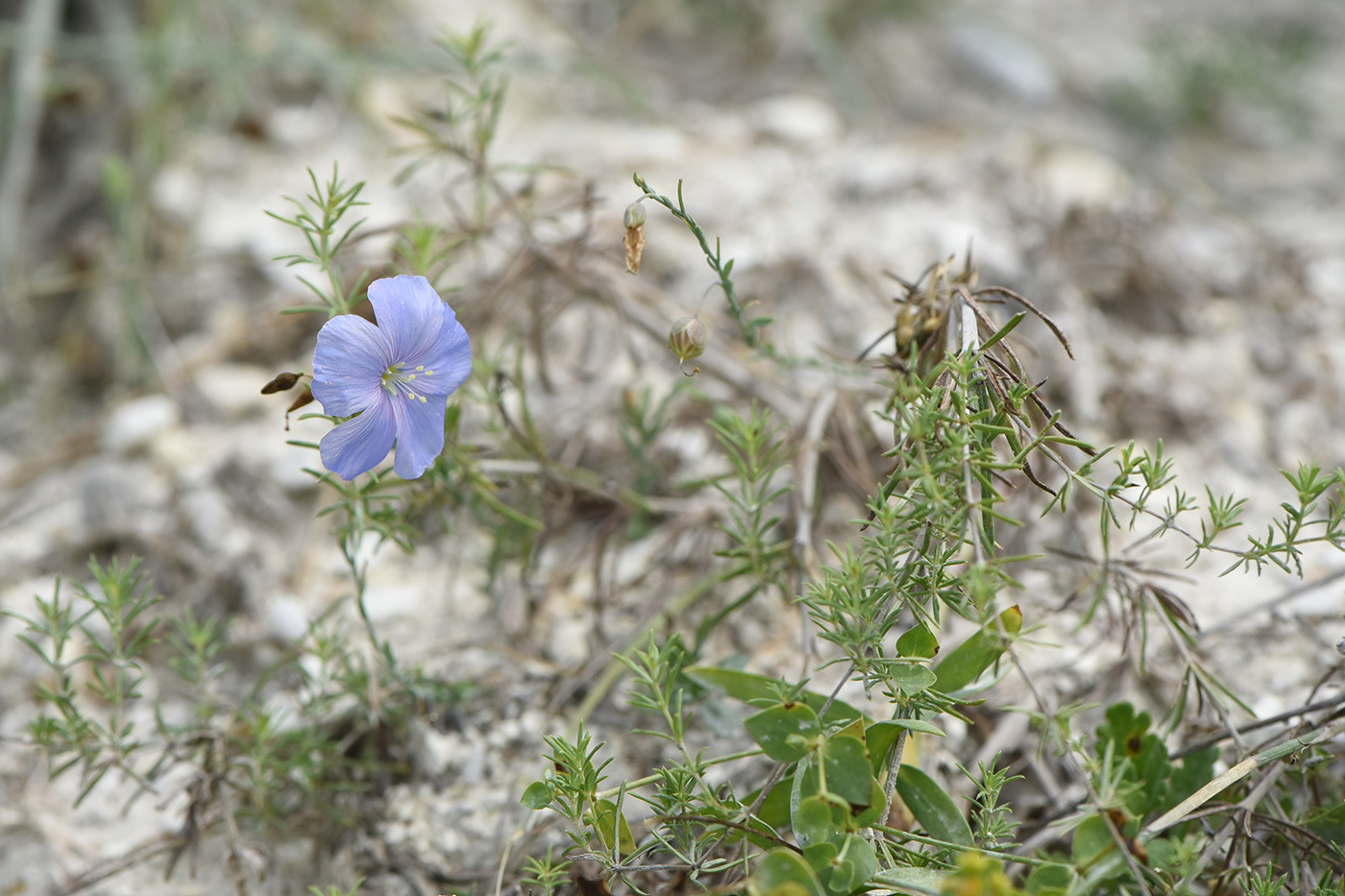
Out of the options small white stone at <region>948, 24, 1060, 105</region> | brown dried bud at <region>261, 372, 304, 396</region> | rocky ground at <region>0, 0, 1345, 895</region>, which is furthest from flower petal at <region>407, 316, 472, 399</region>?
small white stone at <region>948, 24, 1060, 105</region>

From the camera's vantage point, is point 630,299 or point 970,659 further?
point 630,299

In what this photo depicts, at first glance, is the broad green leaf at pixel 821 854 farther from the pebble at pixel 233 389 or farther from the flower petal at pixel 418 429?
the pebble at pixel 233 389

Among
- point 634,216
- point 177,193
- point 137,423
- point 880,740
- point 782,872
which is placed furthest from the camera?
point 177,193

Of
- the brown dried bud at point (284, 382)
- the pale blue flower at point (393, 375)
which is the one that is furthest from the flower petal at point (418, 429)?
the brown dried bud at point (284, 382)

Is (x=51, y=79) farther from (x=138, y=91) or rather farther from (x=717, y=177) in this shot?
(x=717, y=177)

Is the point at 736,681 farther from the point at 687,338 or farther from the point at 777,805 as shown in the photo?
the point at 687,338

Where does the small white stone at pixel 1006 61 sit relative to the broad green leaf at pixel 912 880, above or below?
above

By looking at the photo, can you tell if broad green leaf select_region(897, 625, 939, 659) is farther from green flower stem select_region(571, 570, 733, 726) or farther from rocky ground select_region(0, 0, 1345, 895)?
rocky ground select_region(0, 0, 1345, 895)

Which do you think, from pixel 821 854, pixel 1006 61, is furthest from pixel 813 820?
pixel 1006 61
